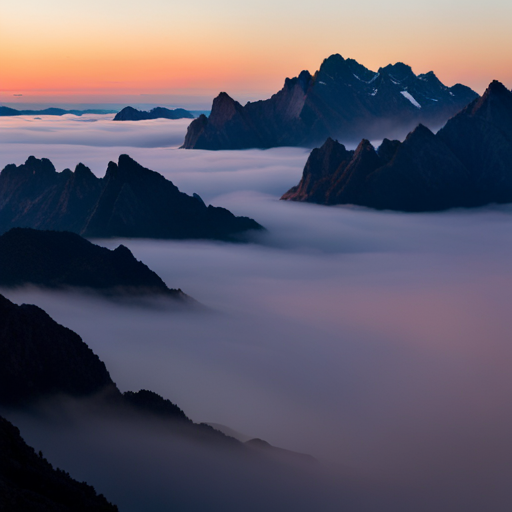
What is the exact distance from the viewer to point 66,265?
114 meters

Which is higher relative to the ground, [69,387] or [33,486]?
[69,387]

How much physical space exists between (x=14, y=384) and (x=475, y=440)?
210ft

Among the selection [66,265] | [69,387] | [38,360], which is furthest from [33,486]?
[66,265]

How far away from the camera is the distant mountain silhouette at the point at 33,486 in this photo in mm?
42312

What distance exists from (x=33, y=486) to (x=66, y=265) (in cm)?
7148

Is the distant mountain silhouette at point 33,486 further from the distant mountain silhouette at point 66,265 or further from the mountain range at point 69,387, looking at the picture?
the distant mountain silhouette at point 66,265

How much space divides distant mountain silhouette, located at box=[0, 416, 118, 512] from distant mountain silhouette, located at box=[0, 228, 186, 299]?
64.0 metres

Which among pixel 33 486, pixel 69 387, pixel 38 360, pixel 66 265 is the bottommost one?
pixel 33 486

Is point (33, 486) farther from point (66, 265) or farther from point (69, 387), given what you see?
point (66, 265)

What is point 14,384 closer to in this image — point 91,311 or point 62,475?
point 62,475

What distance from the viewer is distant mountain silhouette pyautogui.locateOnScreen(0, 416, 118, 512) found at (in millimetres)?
42312

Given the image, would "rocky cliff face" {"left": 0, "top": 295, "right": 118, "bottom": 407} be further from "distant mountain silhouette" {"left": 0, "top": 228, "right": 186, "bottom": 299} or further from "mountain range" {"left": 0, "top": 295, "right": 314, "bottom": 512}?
"distant mountain silhouette" {"left": 0, "top": 228, "right": 186, "bottom": 299}

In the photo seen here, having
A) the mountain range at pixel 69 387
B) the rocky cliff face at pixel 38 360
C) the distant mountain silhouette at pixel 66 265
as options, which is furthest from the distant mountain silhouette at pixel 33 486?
the distant mountain silhouette at pixel 66 265

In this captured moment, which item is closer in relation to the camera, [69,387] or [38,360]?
[38,360]
